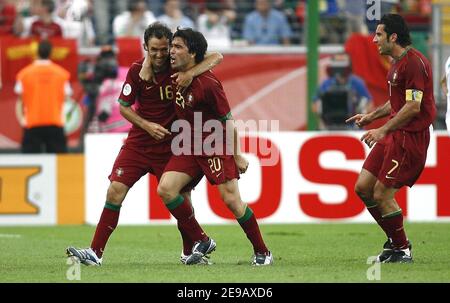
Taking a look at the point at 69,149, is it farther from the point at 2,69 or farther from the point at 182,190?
the point at 182,190

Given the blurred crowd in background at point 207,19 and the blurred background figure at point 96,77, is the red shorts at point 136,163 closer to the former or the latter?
the blurred background figure at point 96,77

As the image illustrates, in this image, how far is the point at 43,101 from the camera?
17.2 metres

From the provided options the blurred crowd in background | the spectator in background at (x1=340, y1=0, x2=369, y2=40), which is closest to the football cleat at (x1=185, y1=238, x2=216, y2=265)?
the blurred crowd in background

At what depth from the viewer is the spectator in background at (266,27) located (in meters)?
19.8

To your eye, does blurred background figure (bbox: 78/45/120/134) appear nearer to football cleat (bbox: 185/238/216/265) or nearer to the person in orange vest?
the person in orange vest

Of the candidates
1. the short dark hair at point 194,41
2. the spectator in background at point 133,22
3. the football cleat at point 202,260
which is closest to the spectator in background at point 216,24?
the spectator in background at point 133,22

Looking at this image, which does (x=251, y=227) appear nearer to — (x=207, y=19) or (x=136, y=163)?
(x=136, y=163)

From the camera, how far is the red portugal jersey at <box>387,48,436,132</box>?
10250mm

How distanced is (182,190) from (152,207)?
17.2 ft

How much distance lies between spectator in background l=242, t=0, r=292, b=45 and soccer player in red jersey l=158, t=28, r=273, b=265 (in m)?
9.64

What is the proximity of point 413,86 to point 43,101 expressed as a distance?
826 centimetres

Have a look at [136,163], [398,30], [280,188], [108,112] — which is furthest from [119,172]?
[108,112]

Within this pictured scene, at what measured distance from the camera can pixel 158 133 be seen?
10234 mm

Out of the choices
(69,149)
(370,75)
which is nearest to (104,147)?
(69,149)
